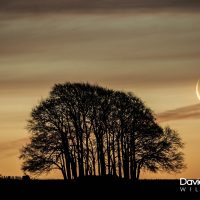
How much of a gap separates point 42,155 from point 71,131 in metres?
4.58

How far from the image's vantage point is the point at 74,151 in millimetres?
94750

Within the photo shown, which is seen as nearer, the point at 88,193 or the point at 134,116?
the point at 88,193

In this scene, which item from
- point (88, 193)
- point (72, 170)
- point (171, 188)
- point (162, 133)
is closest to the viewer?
point (88, 193)

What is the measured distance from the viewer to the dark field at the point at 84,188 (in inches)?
2304

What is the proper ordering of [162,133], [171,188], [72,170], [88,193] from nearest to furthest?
[88,193] → [171,188] → [72,170] → [162,133]

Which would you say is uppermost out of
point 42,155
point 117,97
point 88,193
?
point 117,97

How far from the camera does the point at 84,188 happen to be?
6281 centimetres

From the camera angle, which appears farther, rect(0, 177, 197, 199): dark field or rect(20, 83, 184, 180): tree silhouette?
rect(20, 83, 184, 180): tree silhouette

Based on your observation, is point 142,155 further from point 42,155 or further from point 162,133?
point 42,155

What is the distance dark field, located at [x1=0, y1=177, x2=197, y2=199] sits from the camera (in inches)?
2304

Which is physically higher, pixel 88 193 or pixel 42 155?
pixel 42 155

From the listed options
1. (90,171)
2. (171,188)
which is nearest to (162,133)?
(90,171)

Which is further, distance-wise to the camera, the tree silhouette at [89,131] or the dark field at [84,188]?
the tree silhouette at [89,131]

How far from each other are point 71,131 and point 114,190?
110 feet
